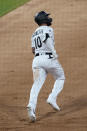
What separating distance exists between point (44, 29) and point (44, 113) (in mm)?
1775

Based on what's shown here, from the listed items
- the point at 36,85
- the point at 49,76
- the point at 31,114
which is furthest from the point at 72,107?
the point at 49,76

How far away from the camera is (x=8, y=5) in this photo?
70.7 feet

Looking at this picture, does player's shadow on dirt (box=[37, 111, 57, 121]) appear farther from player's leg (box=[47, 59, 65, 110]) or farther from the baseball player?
the baseball player

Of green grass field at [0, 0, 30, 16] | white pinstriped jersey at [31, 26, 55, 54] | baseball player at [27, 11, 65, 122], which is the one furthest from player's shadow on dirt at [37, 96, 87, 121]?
green grass field at [0, 0, 30, 16]

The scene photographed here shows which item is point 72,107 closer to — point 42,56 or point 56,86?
point 56,86

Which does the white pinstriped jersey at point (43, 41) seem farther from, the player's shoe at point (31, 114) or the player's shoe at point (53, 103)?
the player's shoe at point (31, 114)

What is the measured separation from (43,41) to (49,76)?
12.6ft

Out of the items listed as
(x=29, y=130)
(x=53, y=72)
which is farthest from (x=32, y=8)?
(x=29, y=130)

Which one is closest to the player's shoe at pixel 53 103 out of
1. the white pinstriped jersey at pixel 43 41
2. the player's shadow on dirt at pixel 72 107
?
the player's shadow on dirt at pixel 72 107

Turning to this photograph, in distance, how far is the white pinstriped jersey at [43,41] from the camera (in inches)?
445

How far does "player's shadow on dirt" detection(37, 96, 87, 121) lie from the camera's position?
38.2 ft

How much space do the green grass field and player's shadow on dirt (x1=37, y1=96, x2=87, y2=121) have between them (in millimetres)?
8582

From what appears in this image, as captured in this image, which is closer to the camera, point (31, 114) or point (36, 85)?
point (31, 114)

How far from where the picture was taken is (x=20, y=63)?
16.2 metres
